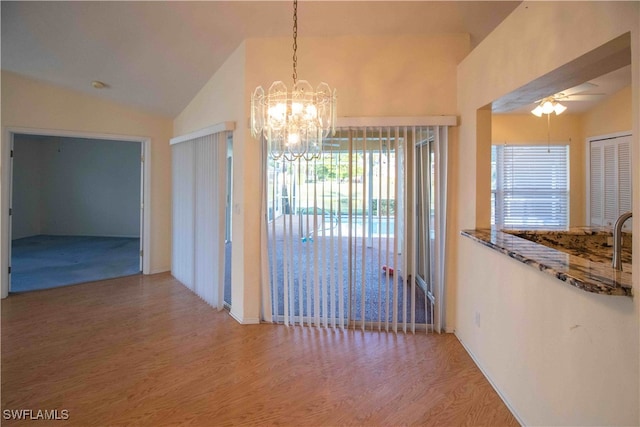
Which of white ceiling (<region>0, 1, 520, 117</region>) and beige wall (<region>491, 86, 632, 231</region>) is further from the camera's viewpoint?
beige wall (<region>491, 86, 632, 231</region>)

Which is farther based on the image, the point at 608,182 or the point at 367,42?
the point at 608,182

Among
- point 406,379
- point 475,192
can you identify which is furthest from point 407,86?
point 406,379

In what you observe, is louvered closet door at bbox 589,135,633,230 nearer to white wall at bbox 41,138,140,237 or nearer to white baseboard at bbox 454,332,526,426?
white baseboard at bbox 454,332,526,426

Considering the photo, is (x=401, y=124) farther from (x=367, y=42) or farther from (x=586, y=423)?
(x=586, y=423)

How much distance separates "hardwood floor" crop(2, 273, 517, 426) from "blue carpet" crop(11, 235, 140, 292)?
125cm

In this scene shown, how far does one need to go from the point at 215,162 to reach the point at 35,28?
204 cm

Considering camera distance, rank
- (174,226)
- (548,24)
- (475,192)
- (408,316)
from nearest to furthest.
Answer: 1. (548,24)
2. (475,192)
3. (408,316)
4. (174,226)

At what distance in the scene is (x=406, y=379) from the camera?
2.31 m

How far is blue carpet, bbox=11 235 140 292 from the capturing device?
15.2 feet

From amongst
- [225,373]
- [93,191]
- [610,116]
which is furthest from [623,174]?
[93,191]

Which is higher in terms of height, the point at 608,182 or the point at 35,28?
the point at 35,28

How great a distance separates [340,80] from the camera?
3.10 metres

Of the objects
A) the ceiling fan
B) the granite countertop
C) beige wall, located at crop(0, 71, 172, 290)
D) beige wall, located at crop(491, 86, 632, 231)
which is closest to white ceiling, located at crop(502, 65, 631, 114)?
the ceiling fan

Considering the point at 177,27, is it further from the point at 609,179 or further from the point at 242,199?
the point at 609,179
